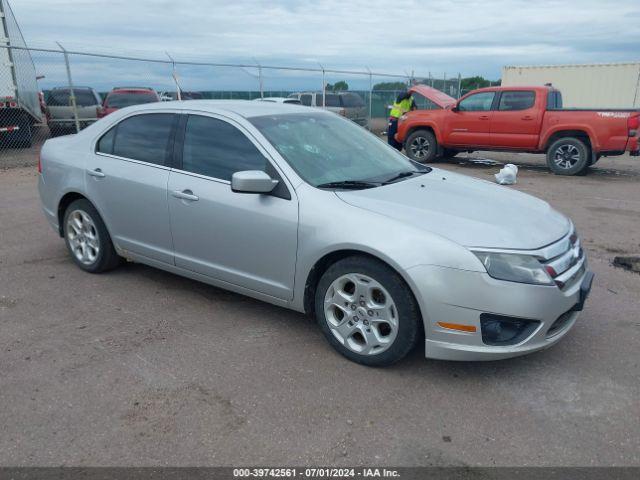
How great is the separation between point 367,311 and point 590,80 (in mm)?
26406

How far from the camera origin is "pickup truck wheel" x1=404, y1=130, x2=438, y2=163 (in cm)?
1317

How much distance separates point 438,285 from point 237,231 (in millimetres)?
1513

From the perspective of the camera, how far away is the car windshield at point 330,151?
386 cm

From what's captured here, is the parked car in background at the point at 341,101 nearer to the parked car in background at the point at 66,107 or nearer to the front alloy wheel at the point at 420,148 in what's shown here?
the front alloy wheel at the point at 420,148

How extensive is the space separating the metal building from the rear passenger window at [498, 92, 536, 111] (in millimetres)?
15218

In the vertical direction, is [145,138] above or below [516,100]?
above

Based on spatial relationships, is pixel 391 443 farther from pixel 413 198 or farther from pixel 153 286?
pixel 153 286

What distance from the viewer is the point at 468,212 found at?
3459mm

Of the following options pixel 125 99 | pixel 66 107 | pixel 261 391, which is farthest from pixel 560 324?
pixel 66 107

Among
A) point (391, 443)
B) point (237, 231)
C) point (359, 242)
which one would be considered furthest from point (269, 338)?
point (391, 443)

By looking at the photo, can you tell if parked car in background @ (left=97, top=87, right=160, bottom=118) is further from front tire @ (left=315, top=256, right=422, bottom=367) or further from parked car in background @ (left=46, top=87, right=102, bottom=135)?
front tire @ (left=315, top=256, right=422, bottom=367)

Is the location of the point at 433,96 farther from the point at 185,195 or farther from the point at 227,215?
the point at 227,215

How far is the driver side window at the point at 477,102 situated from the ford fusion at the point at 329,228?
870 cm

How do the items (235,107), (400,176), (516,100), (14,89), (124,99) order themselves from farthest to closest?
1. (124,99)
2. (14,89)
3. (516,100)
4. (235,107)
5. (400,176)
